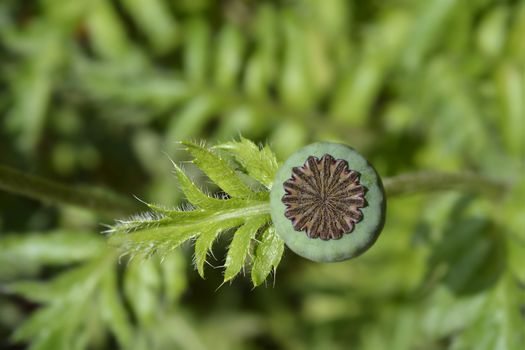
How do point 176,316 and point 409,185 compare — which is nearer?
point 409,185

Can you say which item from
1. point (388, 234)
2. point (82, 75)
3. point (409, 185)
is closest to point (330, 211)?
point (409, 185)

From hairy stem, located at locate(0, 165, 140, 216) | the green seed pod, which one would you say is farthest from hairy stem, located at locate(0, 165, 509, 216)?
the green seed pod

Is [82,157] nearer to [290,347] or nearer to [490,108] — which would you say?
[290,347]

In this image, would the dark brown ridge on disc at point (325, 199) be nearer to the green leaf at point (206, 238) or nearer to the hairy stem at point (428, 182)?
the green leaf at point (206, 238)

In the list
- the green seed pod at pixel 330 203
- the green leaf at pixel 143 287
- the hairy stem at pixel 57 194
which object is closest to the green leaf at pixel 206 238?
the green seed pod at pixel 330 203

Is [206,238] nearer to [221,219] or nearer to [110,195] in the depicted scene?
[221,219]

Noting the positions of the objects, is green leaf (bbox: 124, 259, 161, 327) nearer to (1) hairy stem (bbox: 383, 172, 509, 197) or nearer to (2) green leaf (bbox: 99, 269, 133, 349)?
(2) green leaf (bbox: 99, 269, 133, 349)
